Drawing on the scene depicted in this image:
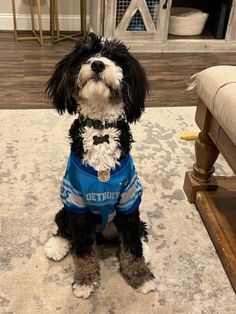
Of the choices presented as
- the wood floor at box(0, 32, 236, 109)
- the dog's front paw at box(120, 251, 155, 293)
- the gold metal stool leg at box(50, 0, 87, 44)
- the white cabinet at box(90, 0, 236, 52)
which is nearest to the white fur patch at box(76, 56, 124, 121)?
the dog's front paw at box(120, 251, 155, 293)

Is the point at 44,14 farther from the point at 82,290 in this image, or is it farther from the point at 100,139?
the point at 82,290

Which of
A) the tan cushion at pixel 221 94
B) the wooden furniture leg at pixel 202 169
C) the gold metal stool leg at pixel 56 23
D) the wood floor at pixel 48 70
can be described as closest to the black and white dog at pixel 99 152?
the tan cushion at pixel 221 94

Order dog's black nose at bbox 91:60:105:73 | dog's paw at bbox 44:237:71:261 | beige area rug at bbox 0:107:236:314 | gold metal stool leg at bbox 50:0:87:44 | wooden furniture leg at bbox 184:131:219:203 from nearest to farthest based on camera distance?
1. dog's black nose at bbox 91:60:105:73
2. beige area rug at bbox 0:107:236:314
3. dog's paw at bbox 44:237:71:261
4. wooden furniture leg at bbox 184:131:219:203
5. gold metal stool leg at bbox 50:0:87:44

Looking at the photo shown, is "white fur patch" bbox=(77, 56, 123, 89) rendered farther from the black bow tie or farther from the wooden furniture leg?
the wooden furniture leg

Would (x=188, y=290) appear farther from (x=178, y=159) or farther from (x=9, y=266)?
(x=178, y=159)

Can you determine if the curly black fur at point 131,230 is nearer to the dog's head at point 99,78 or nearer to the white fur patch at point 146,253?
the white fur patch at point 146,253

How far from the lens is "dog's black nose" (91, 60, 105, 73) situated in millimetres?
1108

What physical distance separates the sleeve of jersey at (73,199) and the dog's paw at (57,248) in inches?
9.1

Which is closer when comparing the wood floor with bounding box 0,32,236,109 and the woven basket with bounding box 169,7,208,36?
the wood floor with bounding box 0,32,236,109

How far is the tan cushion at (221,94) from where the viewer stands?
136cm

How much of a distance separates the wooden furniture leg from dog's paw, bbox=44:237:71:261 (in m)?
0.57

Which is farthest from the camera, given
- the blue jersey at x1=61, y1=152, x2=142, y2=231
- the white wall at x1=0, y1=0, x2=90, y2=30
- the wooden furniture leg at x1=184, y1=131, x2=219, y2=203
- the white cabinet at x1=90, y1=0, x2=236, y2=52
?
the white wall at x1=0, y1=0, x2=90, y2=30

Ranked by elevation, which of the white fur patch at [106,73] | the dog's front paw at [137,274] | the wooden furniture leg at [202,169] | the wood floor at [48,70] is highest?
the white fur patch at [106,73]

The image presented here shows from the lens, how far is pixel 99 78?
1122 millimetres
